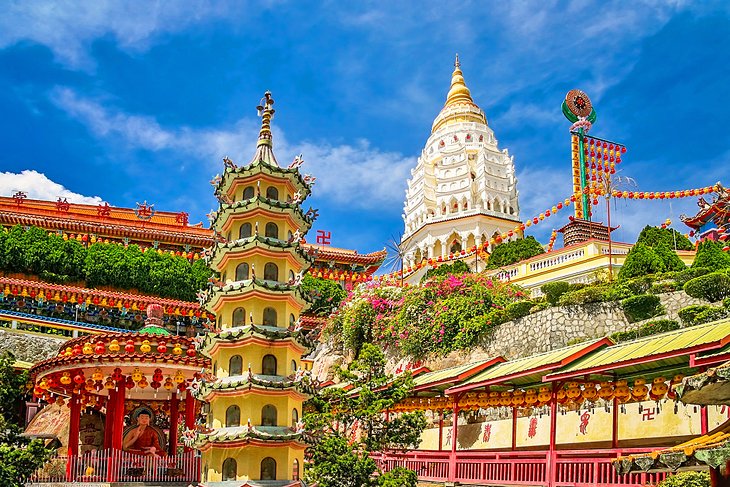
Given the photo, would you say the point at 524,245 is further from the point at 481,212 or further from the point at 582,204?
the point at 481,212

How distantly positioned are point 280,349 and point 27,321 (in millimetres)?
25405

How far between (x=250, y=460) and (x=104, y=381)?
7491mm

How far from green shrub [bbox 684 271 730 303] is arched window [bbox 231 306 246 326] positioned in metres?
16.9

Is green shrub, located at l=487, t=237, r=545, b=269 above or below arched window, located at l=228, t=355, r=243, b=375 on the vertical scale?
above

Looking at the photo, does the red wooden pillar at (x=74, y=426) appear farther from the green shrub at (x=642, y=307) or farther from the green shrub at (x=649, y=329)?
the green shrub at (x=642, y=307)

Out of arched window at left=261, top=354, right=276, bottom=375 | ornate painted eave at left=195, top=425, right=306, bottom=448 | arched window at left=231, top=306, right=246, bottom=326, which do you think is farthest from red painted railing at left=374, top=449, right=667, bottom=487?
arched window at left=231, top=306, right=246, bottom=326

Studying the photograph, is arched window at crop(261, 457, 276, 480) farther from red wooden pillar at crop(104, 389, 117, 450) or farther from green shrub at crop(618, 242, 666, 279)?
green shrub at crop(618, 242, 666, 279)

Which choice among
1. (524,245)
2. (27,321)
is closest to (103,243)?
(27,321)

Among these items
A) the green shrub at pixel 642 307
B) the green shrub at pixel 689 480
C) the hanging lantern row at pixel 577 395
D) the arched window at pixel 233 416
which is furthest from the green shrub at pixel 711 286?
the arched window at pixel 233 416

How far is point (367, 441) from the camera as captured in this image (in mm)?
20469

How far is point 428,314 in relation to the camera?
112 ft

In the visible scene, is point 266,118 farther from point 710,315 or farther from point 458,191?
point 458,191

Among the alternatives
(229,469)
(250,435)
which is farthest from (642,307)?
(229,469)

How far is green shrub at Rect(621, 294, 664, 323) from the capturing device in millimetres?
28703
